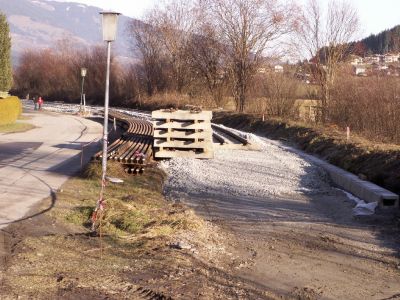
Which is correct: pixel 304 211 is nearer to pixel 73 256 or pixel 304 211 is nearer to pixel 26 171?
pixel 73 256

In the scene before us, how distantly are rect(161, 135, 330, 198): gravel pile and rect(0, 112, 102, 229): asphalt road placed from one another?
2.69m

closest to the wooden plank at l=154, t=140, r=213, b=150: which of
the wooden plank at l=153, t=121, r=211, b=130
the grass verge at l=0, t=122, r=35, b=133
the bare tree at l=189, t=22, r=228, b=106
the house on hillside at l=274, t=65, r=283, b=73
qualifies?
the wooden plank at l=153, t=121, r=211, b=130

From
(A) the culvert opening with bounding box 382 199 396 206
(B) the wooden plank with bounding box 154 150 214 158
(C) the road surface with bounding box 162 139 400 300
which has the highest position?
(B) the wooden plank with bounding box 154 150 214 158

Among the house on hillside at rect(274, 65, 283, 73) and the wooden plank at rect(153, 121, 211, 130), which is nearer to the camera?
the wooden plank at rect(153, 121, 211, 130)

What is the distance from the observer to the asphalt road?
10.2 metres

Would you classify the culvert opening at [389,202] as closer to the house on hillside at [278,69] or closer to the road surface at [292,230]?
the road surface at [292,230]

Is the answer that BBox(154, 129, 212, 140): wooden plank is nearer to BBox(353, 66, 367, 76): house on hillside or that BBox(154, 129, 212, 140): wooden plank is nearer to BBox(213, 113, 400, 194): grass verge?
BBox(213, 113, 400, 194): grass verge

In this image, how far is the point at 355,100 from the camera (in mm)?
24062

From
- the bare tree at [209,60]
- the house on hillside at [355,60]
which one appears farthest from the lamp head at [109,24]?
the bare tree at [209,60]

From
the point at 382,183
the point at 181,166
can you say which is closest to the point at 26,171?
the point at 181,166

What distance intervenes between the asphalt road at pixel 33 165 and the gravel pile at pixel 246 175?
2.69 metres

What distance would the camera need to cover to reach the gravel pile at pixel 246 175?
13.1 metres

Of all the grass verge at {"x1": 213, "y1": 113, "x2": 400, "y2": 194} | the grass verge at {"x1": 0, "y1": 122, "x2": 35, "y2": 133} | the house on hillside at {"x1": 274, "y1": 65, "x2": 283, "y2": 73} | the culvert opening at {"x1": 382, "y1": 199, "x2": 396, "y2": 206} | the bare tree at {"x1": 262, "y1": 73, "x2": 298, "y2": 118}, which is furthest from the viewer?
the house on hillside at {"x1": 274, "y1": 65, "x2": 283, "y2": 73}

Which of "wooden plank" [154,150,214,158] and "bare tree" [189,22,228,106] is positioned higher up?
"bare tree" [189,22,228,106]
